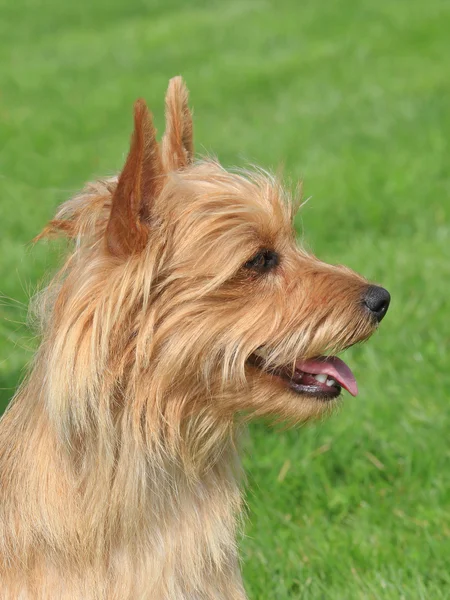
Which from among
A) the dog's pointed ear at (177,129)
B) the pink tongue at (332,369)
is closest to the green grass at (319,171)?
the dog's pointed ear at (177,129)

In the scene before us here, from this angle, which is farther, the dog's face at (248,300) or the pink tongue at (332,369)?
the pink tongue at (332,369)

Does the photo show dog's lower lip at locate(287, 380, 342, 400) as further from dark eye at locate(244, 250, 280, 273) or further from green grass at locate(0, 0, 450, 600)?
green grass at locate(0, 0, 450, 600)

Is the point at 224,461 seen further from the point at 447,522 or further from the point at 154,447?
the point at 447,522

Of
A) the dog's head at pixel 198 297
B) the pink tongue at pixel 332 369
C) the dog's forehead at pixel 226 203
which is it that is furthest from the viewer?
the pink tongue at pixel 332 369

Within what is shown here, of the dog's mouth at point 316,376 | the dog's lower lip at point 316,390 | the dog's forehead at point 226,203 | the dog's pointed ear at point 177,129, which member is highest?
the dog's pointed ear at point 177,129

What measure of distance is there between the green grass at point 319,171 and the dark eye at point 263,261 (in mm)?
621

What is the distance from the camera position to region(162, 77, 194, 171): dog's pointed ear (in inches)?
127

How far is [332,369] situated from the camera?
3236 mm

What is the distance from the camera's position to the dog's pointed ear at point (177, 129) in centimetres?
322

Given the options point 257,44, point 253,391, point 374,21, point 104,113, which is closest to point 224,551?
point 253,391

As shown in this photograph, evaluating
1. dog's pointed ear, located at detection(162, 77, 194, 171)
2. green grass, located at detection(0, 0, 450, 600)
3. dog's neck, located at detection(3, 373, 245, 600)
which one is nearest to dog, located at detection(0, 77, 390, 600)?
dog's neck, located at detection(3, 373, 245, 600)

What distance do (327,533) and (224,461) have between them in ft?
4.16

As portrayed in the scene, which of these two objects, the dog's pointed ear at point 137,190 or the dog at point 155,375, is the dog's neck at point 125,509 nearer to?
the dog at point 155,375

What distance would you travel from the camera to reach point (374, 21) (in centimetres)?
1534
